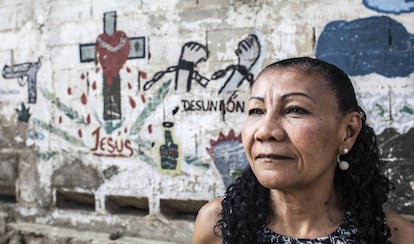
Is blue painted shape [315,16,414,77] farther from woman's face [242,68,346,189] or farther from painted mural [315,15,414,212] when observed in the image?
woman's face [242,68,346,189]

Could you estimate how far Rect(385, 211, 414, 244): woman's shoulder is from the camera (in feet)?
5.80

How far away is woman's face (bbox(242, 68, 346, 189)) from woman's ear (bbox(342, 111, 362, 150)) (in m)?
0.03

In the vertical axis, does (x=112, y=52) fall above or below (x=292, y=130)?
above

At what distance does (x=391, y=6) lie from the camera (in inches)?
128

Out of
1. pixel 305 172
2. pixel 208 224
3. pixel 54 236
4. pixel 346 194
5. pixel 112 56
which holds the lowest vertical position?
pixel 54 236

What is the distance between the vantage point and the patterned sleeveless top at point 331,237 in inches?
67.9

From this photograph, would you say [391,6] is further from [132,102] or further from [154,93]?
[132,102]

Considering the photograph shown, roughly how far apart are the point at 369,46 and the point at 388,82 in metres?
0.27

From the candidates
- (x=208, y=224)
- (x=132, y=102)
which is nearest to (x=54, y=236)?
(x=132, y=102)

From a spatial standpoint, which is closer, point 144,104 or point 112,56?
point 144,104

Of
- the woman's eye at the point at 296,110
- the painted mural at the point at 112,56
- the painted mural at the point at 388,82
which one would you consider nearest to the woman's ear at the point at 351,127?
the woman's eye at the point at 296,110

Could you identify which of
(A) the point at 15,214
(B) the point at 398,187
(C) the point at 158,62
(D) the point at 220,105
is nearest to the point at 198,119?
(D) the point at 220,105

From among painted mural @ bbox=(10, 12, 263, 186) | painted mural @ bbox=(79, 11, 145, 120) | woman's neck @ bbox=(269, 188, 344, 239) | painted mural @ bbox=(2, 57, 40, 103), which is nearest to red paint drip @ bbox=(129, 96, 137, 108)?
painted mural @ bbox=(10, 12, 263, 186)

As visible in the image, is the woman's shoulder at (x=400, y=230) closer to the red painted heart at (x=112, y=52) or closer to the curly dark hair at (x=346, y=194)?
the curly dark hair at (x=346, y=194)
